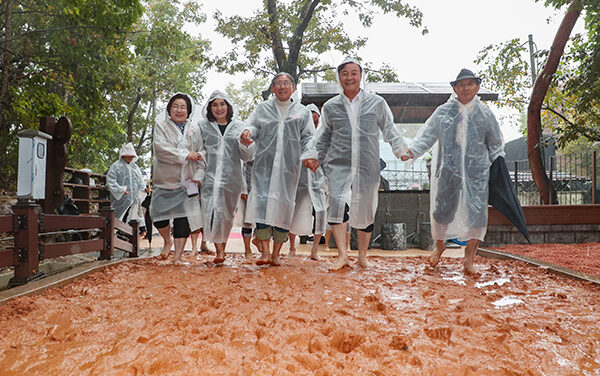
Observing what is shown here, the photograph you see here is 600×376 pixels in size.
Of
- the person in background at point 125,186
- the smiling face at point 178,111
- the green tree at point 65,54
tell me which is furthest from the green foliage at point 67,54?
the smiling face at point 178,111

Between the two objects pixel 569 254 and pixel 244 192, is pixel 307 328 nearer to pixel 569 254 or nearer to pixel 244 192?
pixel 244 192

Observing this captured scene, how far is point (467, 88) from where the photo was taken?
156 inches

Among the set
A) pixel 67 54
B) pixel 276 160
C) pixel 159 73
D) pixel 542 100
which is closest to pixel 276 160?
pixel 276 160

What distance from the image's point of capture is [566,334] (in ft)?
6.53

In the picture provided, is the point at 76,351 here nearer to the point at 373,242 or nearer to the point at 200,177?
the point at 200,177

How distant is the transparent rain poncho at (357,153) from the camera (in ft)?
13.0

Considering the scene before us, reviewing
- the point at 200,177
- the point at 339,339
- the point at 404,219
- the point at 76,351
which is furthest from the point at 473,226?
the point at 404,219

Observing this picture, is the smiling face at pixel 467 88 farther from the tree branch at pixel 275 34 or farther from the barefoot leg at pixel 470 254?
the tree branch at pixel 275 34

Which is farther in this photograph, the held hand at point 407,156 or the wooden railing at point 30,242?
the held hand at point 407,156

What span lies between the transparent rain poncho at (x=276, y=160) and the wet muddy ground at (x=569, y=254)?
2.97m

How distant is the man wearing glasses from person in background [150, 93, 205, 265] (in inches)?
29.0

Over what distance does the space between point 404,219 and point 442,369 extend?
657 centimetres

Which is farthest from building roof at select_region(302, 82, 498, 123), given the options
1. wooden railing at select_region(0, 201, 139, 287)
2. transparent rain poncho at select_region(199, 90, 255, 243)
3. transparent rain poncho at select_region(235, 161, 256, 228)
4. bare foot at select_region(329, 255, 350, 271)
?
wooden railing at select_region(0, 201, 139, 287)

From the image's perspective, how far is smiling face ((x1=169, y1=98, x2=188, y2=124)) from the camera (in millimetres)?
4824
